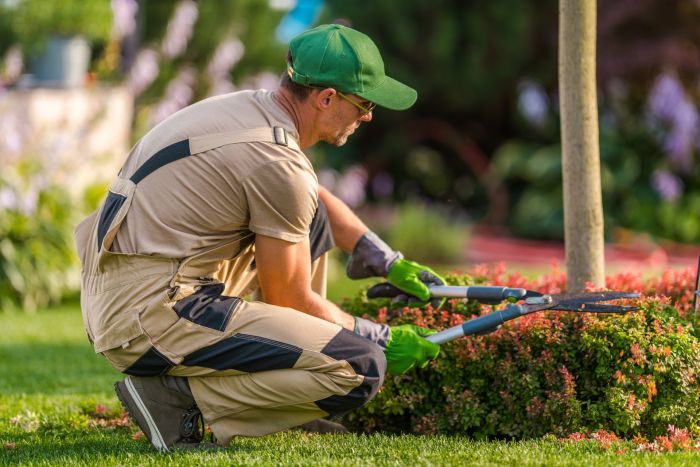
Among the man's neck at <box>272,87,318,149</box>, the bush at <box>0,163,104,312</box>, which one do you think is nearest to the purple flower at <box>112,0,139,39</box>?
the bush at <box>0,163,104,312</box>

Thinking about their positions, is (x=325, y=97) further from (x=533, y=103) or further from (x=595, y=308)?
(x=533, y=103)

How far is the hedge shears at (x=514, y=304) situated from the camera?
12.5 ft

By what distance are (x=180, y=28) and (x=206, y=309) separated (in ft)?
29.9

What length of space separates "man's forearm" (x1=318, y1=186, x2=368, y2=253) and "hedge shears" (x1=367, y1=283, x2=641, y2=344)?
1.40ft

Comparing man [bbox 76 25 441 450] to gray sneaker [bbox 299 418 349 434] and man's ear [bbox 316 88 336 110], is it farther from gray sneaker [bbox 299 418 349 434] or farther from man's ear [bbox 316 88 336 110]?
gray sneaker [bbox 299 418 349 434]

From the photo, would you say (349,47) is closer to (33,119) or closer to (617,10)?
(33,119)

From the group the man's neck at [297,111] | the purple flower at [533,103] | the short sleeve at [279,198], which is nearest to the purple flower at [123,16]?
the purple flower at [533,103]

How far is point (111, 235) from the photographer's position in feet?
11.8

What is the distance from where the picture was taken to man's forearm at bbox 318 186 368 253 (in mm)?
4332

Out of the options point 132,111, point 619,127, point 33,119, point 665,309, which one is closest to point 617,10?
point 619,127

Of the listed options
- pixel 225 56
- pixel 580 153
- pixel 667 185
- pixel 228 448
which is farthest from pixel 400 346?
pixel 225 56

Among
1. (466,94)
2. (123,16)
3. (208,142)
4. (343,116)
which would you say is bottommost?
(208,142)

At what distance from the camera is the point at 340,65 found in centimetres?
364

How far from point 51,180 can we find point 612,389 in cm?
582
